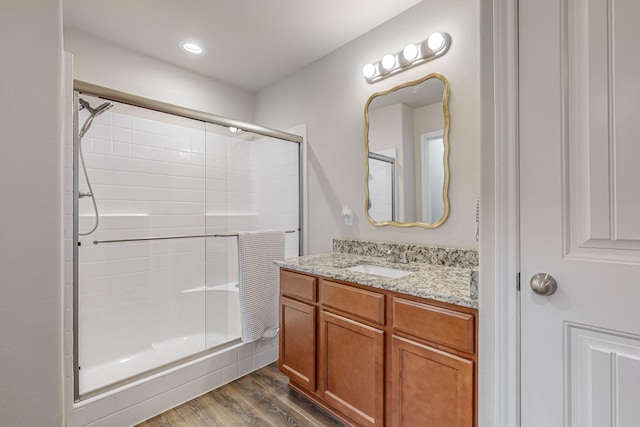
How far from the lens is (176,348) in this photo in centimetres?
224

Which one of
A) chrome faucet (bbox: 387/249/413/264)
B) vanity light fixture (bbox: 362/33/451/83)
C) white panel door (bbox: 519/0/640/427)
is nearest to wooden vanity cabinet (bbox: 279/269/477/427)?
white panel door (bbox: 519/0/640/427)

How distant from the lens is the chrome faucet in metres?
1.91

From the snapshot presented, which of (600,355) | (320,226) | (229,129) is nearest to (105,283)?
(229,129)

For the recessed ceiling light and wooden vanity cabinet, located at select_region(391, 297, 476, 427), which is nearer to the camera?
wooden vanity cabinet, located at select_region(391, 297, 476, 427)

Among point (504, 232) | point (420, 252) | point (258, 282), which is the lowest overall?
point (258, 282)

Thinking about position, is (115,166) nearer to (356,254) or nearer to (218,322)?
(218,322)

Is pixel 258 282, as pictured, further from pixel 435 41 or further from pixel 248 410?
pixel 435 41

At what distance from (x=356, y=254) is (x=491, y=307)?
122cm

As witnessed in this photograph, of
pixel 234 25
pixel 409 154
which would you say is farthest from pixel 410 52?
pixel 234 25

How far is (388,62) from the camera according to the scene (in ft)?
6.47

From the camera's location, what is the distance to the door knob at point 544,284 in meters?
0.93

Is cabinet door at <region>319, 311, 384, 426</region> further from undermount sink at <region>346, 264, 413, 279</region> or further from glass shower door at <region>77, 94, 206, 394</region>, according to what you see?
glass shower door at <region>77, 94, 206, 394</region>

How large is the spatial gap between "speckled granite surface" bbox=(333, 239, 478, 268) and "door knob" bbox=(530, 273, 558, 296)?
68 cm

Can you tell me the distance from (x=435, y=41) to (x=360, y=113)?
0.66 m
